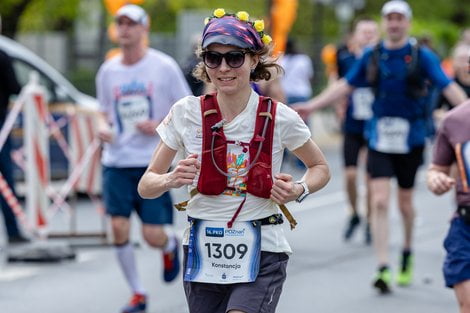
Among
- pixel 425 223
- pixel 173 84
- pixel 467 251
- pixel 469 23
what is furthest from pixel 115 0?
pixel 469 23

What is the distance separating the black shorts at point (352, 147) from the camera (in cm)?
1188

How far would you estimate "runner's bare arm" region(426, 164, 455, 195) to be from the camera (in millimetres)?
5785

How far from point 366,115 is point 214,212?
6.56 metres

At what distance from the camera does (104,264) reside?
10.7 m

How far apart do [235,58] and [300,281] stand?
497 centimetres

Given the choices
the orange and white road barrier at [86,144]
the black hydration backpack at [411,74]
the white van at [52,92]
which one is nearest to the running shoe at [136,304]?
the black hydration backpack at [411,74]

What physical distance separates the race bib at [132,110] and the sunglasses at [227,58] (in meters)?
3.31

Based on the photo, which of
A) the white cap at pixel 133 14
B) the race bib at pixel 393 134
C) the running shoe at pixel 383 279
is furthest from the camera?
the race bib at pixel 393 134

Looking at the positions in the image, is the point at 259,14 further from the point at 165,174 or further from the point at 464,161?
the point at 165,174

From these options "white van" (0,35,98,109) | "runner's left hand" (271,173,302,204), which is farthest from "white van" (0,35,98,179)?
"runner's left hand" (271,173,302,204)

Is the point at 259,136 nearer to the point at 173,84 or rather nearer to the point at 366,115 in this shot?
A: the point at 173,84

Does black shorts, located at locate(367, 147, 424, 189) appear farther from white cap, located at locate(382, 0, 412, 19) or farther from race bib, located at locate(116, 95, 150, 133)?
race bib, located at locate(116, 95, 150, 133)

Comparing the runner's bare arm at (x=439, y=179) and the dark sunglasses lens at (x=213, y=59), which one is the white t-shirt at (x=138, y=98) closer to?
the runner's bare arm at (x=439, y=179)

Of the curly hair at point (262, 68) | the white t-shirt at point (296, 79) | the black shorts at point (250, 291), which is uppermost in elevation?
the curly hair at point (262, 68)
